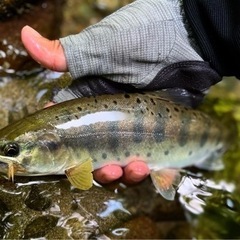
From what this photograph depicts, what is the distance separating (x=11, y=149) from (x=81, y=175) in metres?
0.33

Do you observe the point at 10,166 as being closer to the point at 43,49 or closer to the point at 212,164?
the point at 43,49

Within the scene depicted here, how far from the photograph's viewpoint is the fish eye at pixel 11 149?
2.05 m

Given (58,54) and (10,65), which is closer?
(58,54)

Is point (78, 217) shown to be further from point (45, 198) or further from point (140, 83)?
point (140, 83)

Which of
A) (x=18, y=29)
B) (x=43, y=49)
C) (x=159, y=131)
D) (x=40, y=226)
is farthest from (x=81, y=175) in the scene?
(x=18, y=29)

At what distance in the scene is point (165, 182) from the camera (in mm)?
2520

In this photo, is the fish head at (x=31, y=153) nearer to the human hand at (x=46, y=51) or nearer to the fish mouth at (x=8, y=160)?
the fish mouth at (x=8, y=160)

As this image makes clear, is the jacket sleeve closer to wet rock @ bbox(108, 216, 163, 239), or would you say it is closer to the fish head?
the fish head

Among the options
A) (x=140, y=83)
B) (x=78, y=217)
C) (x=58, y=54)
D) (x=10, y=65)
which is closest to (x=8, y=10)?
(x=10, y=65)

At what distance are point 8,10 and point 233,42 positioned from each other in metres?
1.19

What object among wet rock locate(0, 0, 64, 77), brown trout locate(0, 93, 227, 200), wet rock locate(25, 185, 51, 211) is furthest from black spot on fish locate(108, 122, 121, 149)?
wet rock locate(0, 0, 64, 77)

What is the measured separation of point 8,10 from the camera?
2.70 metres

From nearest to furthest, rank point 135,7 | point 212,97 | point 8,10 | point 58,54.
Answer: point 58,54, point 135,7, point 8,10, point 212,97

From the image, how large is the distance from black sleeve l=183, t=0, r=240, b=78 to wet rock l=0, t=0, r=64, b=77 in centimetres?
89
